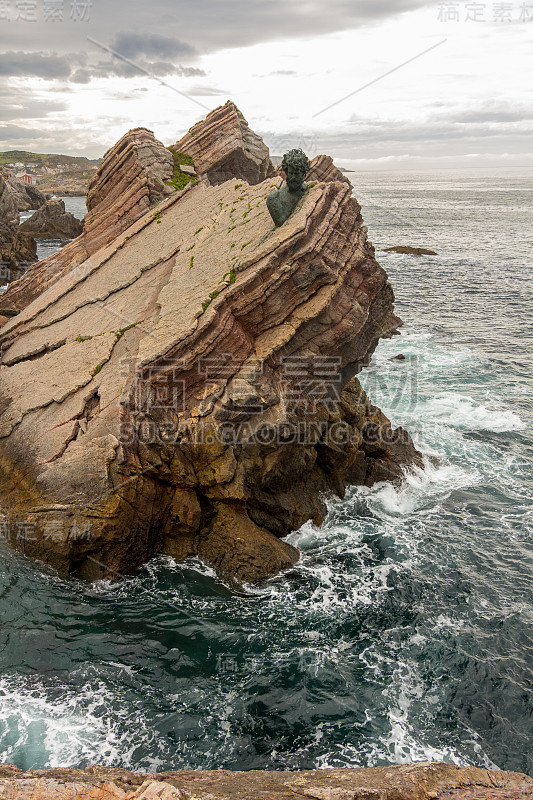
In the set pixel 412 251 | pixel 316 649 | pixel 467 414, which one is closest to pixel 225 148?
pixel 467 414

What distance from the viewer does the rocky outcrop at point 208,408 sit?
753 inches

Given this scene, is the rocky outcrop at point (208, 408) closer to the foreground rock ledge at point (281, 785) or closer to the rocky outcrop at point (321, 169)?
the foreground rock ledge at point (281, 785)

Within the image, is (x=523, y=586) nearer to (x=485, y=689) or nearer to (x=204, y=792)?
(x=485, y=689)

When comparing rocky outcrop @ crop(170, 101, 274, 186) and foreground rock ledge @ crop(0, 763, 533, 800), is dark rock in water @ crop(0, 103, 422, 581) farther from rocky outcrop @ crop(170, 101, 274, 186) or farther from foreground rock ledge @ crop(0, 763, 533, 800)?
rocky outcrop @ crop(170, 101, 274, 186)

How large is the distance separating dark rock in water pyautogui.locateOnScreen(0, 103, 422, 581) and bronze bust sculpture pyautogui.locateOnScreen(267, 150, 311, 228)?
470mm

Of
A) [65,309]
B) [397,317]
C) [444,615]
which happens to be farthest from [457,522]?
[397,317]

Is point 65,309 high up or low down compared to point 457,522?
up

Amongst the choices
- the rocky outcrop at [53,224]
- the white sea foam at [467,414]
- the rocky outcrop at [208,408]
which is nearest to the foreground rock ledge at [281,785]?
the rocky outcrop at [208,408]

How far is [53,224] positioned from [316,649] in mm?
89796

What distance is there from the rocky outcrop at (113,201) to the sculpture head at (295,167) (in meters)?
11.6

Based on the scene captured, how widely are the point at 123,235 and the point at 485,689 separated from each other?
2597 cm

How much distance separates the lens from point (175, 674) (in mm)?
15961

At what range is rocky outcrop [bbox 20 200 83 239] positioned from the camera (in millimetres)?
90125

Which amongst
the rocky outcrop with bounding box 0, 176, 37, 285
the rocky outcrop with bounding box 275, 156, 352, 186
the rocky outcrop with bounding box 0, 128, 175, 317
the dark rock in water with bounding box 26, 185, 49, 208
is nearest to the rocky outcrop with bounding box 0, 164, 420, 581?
the rocky outcrop with bounding box 0, 128, 175, 317
